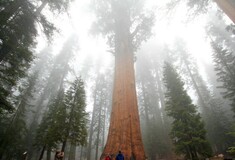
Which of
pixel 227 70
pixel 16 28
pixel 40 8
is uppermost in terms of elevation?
pixel 227 70

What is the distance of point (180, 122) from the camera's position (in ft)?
38.4

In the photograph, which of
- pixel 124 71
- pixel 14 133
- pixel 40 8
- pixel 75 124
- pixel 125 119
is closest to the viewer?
pixel 125 119

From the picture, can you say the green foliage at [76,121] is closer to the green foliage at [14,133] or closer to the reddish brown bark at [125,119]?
the green foliage at [14,133]

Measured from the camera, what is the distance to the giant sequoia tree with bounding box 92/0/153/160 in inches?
269

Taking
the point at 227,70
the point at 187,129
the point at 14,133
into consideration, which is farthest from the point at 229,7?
the point at 14,133

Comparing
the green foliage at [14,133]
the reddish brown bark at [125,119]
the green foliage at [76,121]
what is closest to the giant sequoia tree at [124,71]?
the reddish brown bark at [125,119]

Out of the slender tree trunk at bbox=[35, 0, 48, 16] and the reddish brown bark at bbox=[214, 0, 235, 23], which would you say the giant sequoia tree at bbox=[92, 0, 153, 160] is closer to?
the slender tree trunk at bbox=[35, 0, 48, 16]

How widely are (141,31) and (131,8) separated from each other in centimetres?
200

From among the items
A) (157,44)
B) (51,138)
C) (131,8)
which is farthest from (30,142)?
(157,44)

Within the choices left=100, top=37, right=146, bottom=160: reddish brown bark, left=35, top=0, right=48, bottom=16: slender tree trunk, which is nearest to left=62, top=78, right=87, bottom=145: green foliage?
left=100, top=37, right=146, bottom=160: reddish brown bark

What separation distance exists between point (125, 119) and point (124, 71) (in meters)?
2.79

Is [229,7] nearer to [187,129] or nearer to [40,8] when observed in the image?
[187,129]

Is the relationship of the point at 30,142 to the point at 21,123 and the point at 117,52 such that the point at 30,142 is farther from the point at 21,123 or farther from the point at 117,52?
the point at 117,52

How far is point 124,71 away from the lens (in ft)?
29.2
